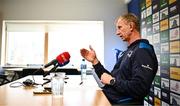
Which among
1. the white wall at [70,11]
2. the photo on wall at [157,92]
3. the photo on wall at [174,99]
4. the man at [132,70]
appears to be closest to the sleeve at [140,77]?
the man at [132,70]

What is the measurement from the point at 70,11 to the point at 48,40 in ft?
3.00

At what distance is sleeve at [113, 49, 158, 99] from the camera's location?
1542mm

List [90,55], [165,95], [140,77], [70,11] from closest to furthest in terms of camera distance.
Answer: [140,77] → [90,55] → [165,95] → [70,11]

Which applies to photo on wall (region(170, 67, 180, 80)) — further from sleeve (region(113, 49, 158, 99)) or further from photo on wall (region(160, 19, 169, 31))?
sleeve (region(113, 49, 158, 99))

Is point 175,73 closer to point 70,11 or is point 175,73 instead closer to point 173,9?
point 173,9

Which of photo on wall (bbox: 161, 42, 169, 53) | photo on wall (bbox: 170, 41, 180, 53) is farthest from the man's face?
photo on wall (bbox: 161, 42, 169, 53)

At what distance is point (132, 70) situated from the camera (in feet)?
5.50

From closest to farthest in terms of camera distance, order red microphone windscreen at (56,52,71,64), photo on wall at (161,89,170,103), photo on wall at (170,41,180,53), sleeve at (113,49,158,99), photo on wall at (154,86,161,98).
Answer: sleeve at (113,49,158,99) < red microphone windscreen at (56,52,71,64) < photo on wall at (170,41,180,53) < photo on wall at (161,89,170,103) < photo on wall at (154,86,161,98)

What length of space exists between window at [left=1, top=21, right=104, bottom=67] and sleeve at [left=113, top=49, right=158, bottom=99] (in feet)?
14.1

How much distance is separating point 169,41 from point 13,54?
13.9ft

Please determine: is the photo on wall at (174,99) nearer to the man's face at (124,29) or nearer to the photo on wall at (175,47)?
the photo on wall at (175,47)

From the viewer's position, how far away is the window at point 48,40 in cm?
593

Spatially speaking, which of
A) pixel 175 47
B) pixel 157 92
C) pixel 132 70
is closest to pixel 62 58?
pixel 132 70

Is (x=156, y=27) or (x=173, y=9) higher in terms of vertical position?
(x=173, y=9)
